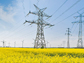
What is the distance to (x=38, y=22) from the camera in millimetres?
30453

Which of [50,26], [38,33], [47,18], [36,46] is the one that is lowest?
[36,46]

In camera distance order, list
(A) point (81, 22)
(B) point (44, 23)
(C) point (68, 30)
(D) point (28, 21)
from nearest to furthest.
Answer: (D) point (28, 21)
(B) point (44, 23)
(A) point (81, 22)
(C) point (68, 30)

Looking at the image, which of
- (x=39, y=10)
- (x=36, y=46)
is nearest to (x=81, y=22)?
(x=39, y=10)

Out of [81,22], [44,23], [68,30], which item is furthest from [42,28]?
[68,30]

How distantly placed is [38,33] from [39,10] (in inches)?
274

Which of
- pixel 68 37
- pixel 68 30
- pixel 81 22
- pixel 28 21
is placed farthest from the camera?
pixel 68 30

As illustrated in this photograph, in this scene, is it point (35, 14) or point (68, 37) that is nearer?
point (35, 14)

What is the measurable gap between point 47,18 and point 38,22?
11.6 ft

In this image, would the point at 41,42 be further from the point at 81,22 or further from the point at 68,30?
the point at 68,30

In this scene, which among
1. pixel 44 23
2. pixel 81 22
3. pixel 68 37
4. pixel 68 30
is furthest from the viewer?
pixel 68 30

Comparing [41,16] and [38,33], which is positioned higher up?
[41,16]

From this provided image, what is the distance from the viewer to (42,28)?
30203 mm

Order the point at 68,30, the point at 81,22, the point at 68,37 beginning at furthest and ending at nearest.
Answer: the point at 68,30, the point at 68,37, the point at 81,22

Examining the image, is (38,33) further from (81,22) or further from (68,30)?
(68,30)
